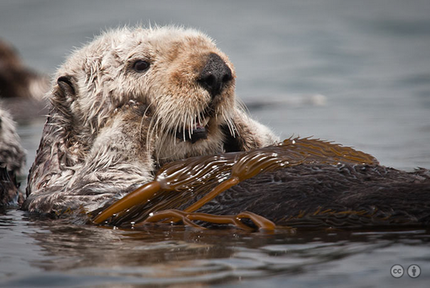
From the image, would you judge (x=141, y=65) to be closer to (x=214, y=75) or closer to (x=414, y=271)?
(x=214, y=75)

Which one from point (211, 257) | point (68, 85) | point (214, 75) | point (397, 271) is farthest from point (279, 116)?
point (397, 271)

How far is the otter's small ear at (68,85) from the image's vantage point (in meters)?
3.96

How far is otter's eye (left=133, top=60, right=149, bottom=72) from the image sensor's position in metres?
3.75

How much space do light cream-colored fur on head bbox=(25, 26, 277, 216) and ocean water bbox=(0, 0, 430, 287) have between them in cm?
29

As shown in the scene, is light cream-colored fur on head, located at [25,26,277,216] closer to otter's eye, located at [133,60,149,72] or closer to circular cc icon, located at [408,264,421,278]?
otter's eye, located at [133,60,149,72]

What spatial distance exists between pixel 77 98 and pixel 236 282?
207cm

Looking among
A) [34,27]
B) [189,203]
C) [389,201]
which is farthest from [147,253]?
[34,27]

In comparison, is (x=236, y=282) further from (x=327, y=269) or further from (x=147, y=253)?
(x=147, y=253)

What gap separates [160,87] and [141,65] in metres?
0.22

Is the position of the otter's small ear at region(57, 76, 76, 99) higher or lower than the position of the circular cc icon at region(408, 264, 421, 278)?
higher

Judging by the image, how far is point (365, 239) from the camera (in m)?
2.78

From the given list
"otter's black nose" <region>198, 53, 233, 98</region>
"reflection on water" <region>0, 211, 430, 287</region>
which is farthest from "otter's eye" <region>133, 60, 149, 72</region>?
"reflection on water" <region>0, 211, 430, 287</region>

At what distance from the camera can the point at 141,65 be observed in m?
3.75

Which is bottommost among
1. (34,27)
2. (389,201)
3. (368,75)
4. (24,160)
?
(389,201)
